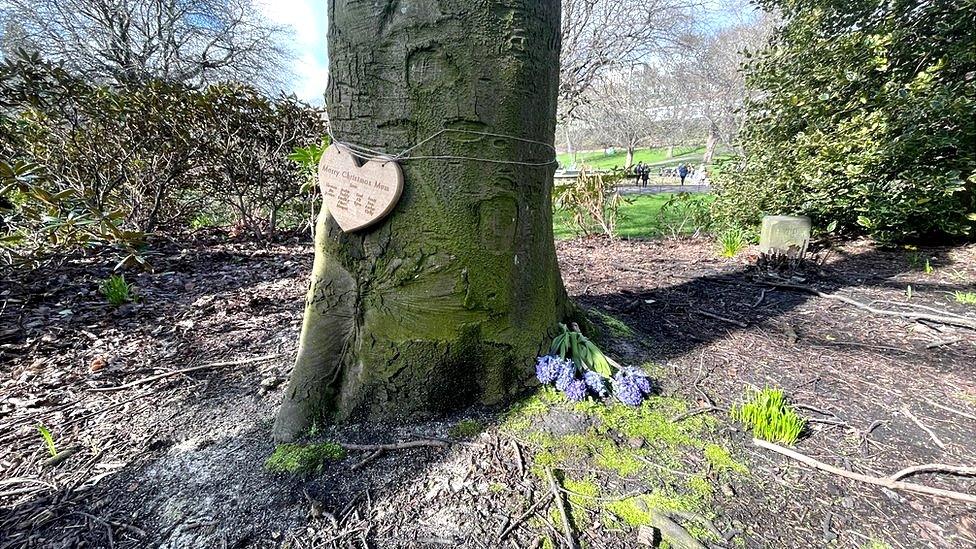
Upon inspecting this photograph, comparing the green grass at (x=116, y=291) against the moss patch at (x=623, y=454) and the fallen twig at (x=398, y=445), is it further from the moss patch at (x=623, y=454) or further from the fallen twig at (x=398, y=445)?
the moss patch at (x=623, y=454)

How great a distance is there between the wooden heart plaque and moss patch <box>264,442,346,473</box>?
2.35 feet

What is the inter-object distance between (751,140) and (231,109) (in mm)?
6733

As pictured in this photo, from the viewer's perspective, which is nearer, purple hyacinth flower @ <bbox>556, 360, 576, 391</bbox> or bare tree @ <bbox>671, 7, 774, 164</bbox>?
purple hyacinth flower @ <bbox>556, 360, 576, 391</bbox>

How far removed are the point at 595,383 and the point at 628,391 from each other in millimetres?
125

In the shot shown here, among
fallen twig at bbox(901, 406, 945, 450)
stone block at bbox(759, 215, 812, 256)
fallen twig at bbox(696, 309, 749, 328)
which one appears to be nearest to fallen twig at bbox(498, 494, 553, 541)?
fallen twig at bbox(901, 406, 945, 450)

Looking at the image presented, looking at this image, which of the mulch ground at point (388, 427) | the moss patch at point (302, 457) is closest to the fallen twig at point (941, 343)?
the mulch ground at point (388, 427)

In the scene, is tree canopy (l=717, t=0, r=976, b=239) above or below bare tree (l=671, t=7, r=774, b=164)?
below

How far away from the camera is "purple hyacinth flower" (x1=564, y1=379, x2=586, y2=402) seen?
1.45m

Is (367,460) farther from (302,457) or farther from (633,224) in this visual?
(633,224)

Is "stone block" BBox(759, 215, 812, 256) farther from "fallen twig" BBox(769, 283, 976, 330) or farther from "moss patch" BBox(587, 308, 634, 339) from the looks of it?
"moss patch" BBox(587, 308, 634, 339)

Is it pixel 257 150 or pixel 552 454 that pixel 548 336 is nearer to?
pixel 552 454

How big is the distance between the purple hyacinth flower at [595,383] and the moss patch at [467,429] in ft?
1.40

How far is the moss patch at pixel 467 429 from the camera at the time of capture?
4.43 ft

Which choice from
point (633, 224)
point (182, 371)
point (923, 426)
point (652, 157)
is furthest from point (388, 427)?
point (652, 157)
